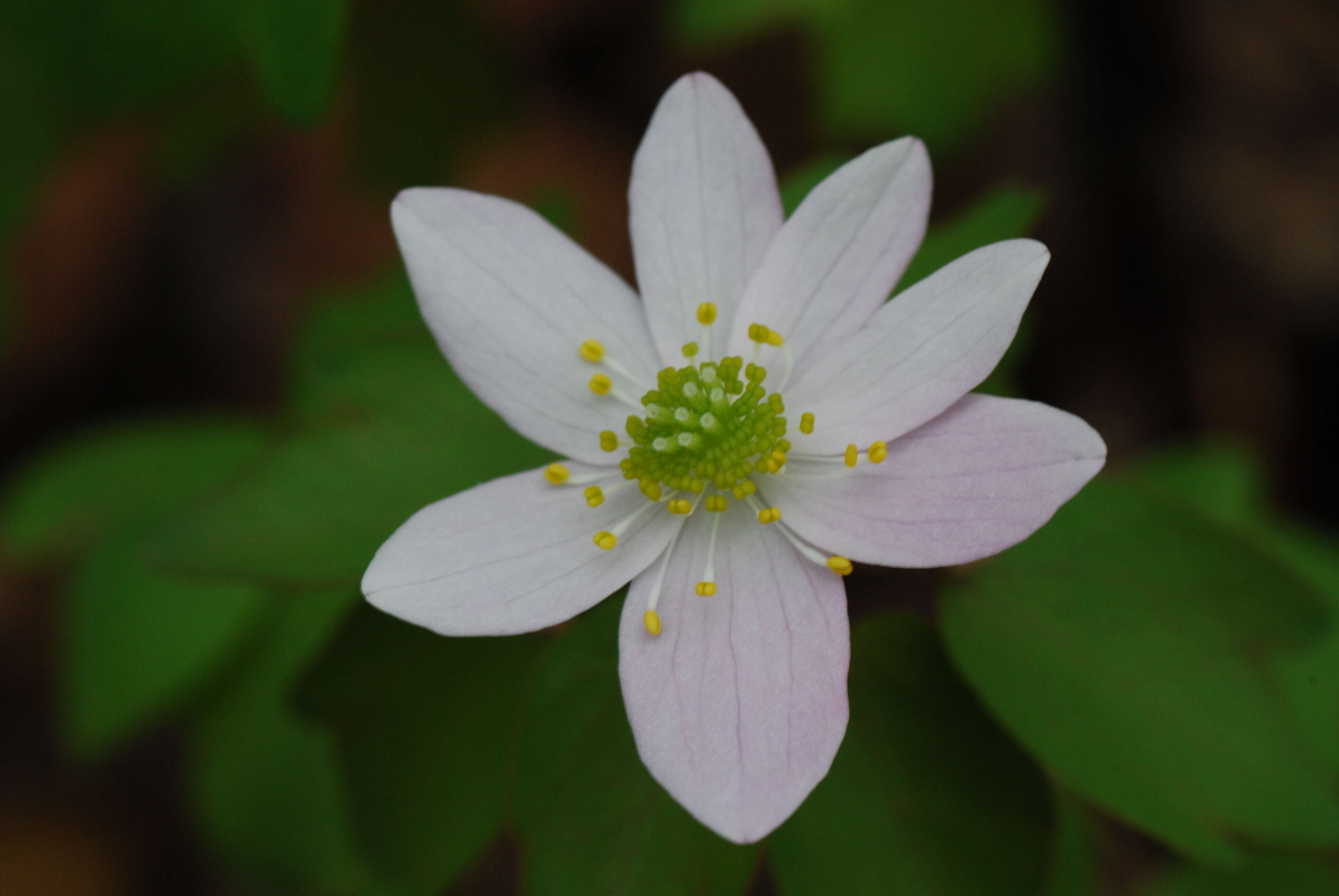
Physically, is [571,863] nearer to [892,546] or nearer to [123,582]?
[892,546]

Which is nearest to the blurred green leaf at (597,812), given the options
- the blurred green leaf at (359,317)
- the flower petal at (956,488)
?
the flower petal at (956,488)

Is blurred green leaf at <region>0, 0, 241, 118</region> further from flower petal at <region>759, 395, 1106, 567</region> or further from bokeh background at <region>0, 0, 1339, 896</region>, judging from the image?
flower petal at <region>759, 395, 1106, 567</region>

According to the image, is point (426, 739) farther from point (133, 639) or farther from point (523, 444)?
point (133, 639)

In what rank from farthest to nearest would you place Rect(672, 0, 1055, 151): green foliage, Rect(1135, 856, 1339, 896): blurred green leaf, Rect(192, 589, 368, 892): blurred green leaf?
Rect(672, 0, 1055, 151): green foliage < Rect(1135, 856, 1339, 896): blurred green leaf < Rect(192, 589, 368, 892): blurred green leaf

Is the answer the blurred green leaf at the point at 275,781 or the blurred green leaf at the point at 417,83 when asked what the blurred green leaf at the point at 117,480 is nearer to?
the blurred green leaf at the point at 275,781

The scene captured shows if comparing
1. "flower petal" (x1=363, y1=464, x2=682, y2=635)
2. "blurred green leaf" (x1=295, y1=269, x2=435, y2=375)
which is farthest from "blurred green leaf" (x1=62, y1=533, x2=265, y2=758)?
"flower petal" (x1=363, y1=464, x2=682, y2=635)

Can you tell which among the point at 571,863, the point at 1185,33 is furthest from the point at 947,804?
the point at 1185,33
